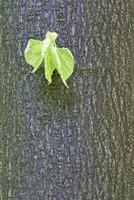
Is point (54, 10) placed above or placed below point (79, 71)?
above

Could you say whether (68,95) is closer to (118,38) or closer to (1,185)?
(118,38)

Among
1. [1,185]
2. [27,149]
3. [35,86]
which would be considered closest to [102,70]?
[35,86]

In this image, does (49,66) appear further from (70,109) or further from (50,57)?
(70,109)

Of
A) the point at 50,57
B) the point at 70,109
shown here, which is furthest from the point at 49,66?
the point at 70,109
